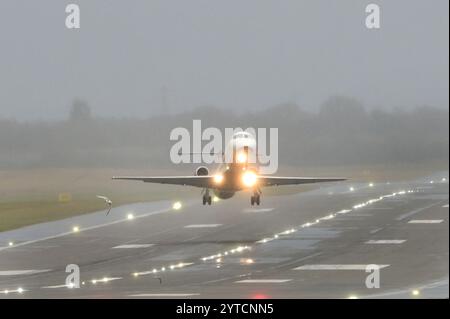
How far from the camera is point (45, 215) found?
5699 inches

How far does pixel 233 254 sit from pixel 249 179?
25.9ft

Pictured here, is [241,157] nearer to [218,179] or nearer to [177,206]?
[218,179]

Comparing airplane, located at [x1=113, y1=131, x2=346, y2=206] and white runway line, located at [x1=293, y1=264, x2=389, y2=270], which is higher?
airplane, located at [x1=113, y1=131, x2=346, y2=206]

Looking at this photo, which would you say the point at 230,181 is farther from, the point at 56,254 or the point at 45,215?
the point at 45,215

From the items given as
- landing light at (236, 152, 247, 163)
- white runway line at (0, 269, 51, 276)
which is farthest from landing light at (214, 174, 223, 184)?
white runway line at (0, 269, 51, 276)

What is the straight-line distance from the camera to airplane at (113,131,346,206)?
11306 centimetres

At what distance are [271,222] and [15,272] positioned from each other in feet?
188

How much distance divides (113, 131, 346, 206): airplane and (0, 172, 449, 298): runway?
6604mm

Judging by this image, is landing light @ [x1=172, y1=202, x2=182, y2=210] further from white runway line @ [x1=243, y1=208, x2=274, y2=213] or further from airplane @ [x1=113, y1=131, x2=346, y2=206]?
airplane @ [x1=113, y1=131, x2=346, y2=206]

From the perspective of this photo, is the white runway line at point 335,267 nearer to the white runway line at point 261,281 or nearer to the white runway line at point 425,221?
the white runway line at point 261,281

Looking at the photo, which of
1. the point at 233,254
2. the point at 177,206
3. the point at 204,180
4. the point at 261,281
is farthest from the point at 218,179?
the point at 177,206

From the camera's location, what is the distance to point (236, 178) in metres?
113

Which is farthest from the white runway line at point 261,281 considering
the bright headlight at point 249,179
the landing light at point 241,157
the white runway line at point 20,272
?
the landing light at point 241,157
